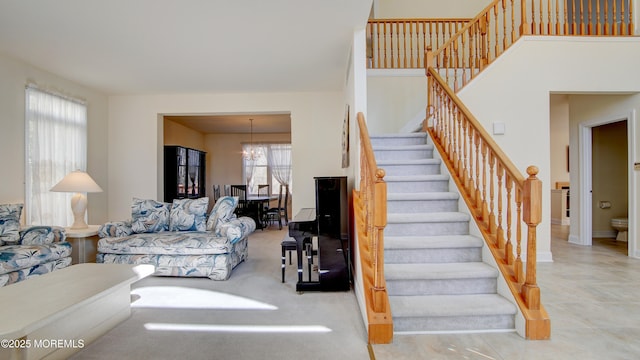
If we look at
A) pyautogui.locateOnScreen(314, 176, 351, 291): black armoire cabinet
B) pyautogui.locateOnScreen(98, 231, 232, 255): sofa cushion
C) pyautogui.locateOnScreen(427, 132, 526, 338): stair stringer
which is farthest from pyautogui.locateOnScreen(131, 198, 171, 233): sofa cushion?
pyautogui.locateOnScreen(427, 132, 526, 338): stair stringer

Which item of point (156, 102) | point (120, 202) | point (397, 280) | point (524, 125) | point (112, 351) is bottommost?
point (112, 351)

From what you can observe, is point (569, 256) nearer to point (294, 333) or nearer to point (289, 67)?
point (294, 333)

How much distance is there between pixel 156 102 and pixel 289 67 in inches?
111

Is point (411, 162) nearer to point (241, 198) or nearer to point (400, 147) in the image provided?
point (400, 147)

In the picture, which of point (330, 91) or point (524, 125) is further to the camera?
point (330, 91)

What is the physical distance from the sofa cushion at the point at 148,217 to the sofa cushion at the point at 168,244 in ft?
0.78

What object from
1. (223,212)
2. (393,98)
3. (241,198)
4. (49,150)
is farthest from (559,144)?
(49,150)

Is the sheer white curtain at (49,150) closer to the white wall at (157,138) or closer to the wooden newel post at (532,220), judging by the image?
the white wall at (157,138)

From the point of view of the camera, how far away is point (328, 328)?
7.66 ft

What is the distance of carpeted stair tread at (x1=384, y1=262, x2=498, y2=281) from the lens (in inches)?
94.4

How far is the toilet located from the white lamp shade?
25.6 ft

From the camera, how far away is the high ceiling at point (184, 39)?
2.78 meters

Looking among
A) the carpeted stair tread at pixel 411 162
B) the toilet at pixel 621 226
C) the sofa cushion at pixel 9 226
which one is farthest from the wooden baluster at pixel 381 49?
the sofa cushion at pixel 9 226

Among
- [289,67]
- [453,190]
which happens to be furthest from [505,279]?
[289,67]
